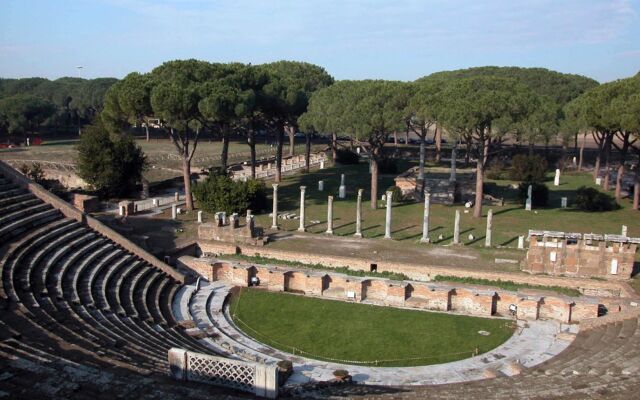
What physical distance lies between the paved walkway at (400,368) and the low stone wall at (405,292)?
0.65 meters

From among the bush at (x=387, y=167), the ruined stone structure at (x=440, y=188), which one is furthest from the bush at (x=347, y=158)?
the ruined stone structure at (x=440, y=188)

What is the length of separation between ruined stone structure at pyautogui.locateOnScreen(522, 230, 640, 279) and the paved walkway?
360cm

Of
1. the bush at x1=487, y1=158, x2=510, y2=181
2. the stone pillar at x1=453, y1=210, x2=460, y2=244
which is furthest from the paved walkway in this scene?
the bush at x1=487, y1=158, x2=510, y2=181

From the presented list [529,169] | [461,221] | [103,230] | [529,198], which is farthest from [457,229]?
[529,169]

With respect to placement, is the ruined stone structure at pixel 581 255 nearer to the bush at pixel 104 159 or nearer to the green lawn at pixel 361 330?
the green lawn at pixel 361 330

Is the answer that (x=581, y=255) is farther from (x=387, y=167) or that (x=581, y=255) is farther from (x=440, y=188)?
(x=387, y=167)

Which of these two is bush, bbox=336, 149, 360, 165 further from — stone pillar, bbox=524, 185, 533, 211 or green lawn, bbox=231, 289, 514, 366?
green lawn, bbox=231, 289, 514, 366

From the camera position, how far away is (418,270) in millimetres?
23484

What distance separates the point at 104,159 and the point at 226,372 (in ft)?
93.0

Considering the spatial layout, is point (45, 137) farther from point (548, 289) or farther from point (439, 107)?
point (548, 289)

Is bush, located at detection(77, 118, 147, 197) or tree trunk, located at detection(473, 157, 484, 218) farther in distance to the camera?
bush, located at detection(77, 118, 147, 197)

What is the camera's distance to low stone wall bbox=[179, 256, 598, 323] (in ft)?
66.5

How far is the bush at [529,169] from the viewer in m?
45.1

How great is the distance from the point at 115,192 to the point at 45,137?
48.9 m
